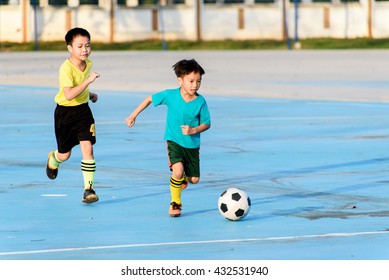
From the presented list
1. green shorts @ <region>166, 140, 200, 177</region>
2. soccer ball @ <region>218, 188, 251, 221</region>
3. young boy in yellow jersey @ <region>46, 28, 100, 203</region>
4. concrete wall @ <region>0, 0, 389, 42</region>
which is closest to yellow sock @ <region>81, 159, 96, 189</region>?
young boy in yellow jersey @ <region>46, 28, 100, 203</region>

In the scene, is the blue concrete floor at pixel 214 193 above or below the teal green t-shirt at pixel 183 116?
below

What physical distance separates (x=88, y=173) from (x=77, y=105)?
803 millimetres

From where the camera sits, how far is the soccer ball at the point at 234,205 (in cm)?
1134

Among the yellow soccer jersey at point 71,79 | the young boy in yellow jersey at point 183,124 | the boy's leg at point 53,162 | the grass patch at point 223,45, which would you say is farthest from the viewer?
the grass patch at point 223,45

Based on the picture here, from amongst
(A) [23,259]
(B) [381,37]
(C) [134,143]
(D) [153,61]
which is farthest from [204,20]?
(A) [23,259]

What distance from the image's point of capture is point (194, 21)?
6456 cm

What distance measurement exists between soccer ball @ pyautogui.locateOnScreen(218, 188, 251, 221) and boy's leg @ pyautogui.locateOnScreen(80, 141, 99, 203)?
158cm

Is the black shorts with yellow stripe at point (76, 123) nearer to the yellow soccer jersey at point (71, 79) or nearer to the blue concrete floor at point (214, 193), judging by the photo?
the yellow soccer jersey at point (71, 79)

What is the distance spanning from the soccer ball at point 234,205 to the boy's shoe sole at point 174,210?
17.3 inches

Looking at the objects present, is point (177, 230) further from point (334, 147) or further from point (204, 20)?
point (204, 20)

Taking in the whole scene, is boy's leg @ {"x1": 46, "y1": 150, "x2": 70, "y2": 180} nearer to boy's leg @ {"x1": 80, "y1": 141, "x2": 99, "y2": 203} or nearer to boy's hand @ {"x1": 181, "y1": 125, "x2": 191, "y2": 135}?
boy's leg @ {"x1": 80, "y1": 141, "x2": 99, "y2": 203}

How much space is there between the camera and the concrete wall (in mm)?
64062

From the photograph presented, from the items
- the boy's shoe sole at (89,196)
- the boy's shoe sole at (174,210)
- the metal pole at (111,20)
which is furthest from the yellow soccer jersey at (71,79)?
the metal pole at (111,20)
